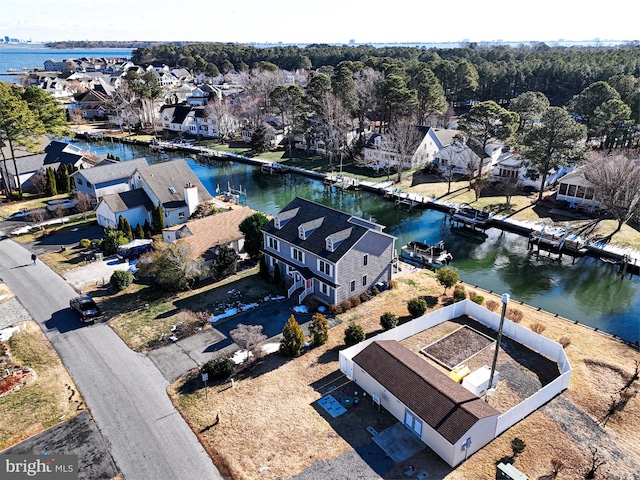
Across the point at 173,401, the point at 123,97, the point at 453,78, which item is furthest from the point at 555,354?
the point at 123,97

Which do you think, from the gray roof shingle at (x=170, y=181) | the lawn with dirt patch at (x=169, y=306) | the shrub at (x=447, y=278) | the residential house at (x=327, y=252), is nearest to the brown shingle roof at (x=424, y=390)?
the residential house at (x=327, y=252)

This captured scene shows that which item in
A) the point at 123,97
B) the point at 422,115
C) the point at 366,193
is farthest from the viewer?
the point at 123,97

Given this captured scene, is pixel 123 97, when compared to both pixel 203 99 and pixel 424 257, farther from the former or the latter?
pixel 424 257

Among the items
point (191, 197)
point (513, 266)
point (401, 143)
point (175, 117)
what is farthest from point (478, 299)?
point (175, 117)

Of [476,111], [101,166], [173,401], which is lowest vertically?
[173,401]

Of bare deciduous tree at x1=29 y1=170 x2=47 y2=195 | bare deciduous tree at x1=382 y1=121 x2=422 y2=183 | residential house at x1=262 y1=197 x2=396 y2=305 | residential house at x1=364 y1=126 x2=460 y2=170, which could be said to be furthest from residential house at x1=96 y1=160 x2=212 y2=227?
residential house at x1=364 y1=126 x2=460 y2=170

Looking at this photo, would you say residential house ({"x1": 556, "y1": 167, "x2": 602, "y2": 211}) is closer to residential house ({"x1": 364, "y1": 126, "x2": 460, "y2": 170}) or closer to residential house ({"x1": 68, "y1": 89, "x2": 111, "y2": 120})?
residential house ({"x1": 364, "y1": 126, "x2": 460, "y2": 170})
